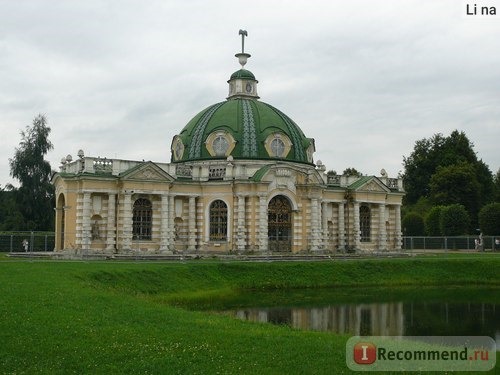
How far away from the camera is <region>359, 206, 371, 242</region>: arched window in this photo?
59906mm

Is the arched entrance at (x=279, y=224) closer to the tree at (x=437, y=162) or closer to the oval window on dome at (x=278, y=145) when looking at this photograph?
the oval window on dome at (x=278, y=145)

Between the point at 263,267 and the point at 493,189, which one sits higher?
the point at 493,189

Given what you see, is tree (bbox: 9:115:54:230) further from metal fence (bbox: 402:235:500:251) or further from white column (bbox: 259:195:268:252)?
metal fence (bbox: 402:235:500:251)

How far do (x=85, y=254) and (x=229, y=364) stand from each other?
33.2 m

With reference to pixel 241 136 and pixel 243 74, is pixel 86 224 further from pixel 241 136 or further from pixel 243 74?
Answer: pixel 243 74

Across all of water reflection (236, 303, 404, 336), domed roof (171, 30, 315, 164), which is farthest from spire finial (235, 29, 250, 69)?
water reflection (236, 303, 404, 336)

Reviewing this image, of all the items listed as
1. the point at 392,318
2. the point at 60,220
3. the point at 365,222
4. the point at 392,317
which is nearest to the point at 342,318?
the point at 392,318

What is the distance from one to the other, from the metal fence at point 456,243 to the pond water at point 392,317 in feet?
112

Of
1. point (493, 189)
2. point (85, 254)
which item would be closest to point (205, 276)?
point (85, 254)

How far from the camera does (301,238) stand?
52.8m

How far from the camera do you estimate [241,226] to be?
167 feet

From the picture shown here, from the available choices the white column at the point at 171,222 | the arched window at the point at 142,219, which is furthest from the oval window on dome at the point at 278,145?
the arched window at the point at 142,219

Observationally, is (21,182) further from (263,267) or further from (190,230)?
(263,267)

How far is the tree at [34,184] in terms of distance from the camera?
6812cm
